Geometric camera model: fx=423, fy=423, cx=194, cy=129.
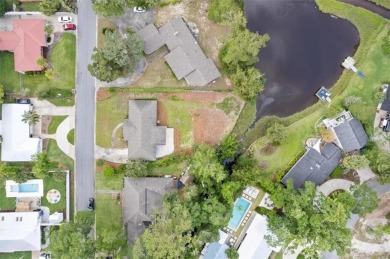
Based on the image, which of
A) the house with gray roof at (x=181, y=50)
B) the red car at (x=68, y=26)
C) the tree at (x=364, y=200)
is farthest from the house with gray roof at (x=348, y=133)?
the red car at (x=68, y=26)

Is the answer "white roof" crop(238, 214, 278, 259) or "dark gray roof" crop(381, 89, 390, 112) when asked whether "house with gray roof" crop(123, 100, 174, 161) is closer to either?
"white roof" crop(238, 214, 278, 259)

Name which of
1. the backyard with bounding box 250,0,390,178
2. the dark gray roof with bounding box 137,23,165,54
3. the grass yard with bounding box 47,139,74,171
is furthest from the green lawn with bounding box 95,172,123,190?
the backyard with bounding box 250,0,390,178

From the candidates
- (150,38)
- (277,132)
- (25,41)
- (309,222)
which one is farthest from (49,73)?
(309,222)

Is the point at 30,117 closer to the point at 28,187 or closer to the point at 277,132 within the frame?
the point at 28,187

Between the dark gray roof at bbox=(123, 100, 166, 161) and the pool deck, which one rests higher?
the dark gray roof at bbox=(123, 100, 166, 161)

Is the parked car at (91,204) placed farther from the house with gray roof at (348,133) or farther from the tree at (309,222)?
the house with gray roof at (348,133)
